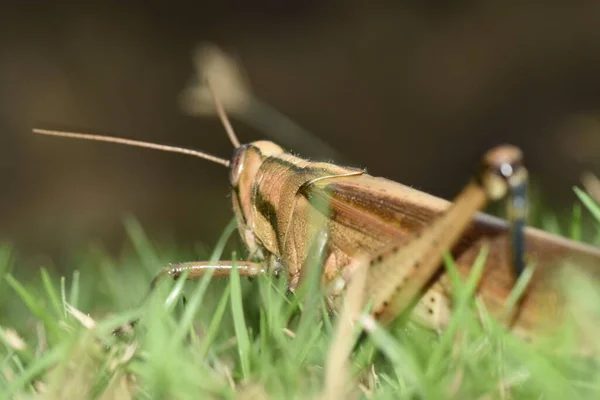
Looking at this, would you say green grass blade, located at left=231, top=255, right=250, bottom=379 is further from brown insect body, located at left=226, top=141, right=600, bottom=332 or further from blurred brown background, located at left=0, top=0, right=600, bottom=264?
blurred brown background, located at left=0, top=0, right=600, bottom=264

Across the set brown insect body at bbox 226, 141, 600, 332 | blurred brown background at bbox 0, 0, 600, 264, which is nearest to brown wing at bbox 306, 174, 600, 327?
brown insect body at bbox 226, 141, 600, 332

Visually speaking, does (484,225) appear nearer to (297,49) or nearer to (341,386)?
(341,386)

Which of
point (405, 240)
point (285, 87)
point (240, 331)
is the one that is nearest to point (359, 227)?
point (405, 240)

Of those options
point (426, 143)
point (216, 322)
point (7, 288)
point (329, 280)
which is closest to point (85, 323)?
point (216, 322)

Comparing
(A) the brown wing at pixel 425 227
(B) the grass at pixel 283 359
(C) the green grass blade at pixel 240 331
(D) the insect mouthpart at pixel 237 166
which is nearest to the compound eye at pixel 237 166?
(D) the insect mouthpart at pixel 237 166

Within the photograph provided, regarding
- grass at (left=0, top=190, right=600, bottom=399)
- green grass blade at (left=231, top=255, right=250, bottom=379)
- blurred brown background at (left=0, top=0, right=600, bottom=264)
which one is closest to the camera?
grass at (left=0, top=190, right=600, bottom=399)

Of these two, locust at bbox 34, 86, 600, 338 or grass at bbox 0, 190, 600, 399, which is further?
locust at bbox 34, 86, 600, 338

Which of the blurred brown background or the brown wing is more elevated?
the brown wing

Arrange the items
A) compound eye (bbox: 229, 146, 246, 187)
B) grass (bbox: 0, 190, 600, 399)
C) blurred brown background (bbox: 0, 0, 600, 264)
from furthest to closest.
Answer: blurred brown background (bbox: 0, 0, 600, 264)
compound eye (bbox: 229, 146, 246, 187)
grass (bbox: 0, 190, 600, 399)
